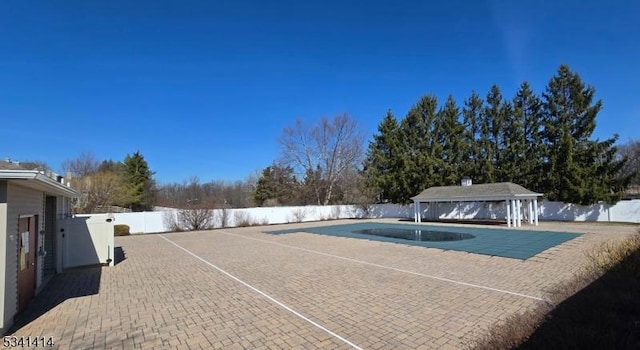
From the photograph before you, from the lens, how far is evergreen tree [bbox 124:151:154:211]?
41.5 m

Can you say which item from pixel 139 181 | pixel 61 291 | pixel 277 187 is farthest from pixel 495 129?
pixel 139 181

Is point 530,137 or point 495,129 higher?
point 495,129

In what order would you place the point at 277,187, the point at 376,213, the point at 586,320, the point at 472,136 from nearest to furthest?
the point at 586,320 < the point at 472,136 < the point at 376,213 < the point at 277,187

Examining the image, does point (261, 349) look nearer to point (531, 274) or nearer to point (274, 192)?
point (531, 274)

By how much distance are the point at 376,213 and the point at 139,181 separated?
29819 mm

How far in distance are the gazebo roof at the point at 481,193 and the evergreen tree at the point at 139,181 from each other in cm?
3253

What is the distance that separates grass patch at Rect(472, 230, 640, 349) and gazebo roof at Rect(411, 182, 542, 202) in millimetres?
18113

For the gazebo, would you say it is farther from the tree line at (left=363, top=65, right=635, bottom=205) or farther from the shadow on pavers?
the shadow on pavers

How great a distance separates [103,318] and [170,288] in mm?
2192

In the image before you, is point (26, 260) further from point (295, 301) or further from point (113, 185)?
point (113, 185)

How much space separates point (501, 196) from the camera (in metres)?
23.4

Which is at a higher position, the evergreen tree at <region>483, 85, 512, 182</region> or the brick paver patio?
the evergreen tree at <region>483, 85, 512, 182</region>

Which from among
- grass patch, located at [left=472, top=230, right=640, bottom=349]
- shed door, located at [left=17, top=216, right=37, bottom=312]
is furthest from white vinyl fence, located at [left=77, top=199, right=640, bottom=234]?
grass patch, located at [left=472, top=230, right=640, bottom=349]

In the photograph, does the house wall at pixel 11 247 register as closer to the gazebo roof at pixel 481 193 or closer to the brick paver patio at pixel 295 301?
the brick paver patio at pixel 295 301
